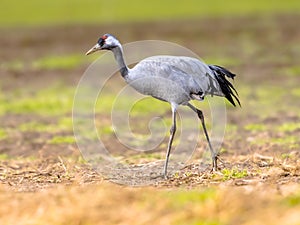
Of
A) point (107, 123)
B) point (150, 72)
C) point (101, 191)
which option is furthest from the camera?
point (107, 123)

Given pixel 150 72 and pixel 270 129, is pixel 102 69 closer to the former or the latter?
pixel 270 129

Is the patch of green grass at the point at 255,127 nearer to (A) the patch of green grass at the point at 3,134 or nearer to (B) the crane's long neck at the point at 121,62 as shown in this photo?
(A) the patch of green grass at the point at 3,134

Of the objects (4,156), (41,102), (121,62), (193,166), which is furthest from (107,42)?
(41,102)

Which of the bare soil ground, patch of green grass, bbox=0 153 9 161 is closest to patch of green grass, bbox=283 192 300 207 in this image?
the bare soil ground

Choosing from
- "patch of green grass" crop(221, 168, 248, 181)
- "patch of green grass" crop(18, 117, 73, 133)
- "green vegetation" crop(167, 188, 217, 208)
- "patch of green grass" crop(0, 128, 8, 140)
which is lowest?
"patch of green grass" crop(18, 117, 73, 133)

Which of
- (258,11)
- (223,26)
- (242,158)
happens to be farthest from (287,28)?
(242,158)

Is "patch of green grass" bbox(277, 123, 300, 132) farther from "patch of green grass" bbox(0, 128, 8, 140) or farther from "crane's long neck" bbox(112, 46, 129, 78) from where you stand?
"crane's long neck" bbox(112, 46, 129, 78)

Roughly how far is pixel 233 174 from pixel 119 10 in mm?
29273

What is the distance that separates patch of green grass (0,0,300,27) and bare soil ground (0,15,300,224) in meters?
6.18

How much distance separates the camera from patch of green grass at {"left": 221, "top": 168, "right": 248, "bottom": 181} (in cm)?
877

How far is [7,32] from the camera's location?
3228 cm

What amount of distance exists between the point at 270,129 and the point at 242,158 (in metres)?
3.46

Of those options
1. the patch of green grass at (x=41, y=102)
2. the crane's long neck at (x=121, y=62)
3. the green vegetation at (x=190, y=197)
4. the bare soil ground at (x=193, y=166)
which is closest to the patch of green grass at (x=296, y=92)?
the bare soil ground at (x=193, y=166)

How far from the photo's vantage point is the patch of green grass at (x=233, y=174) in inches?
345
